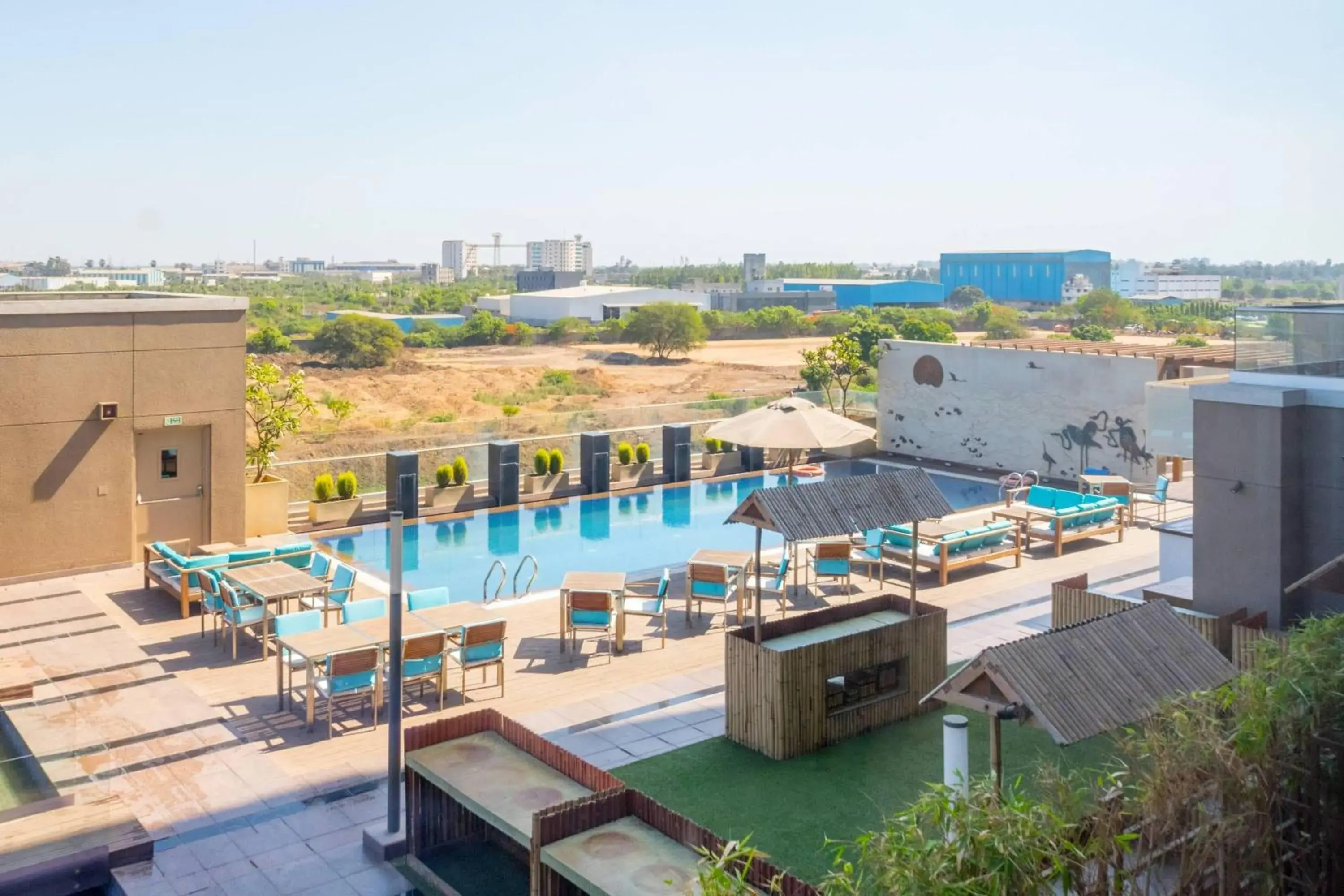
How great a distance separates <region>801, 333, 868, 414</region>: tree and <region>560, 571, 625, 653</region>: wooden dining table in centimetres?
1455

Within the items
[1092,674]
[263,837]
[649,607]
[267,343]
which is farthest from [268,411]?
[267,343]

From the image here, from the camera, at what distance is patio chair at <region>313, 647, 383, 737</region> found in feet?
31.1

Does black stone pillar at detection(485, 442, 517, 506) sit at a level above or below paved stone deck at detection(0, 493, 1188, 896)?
above

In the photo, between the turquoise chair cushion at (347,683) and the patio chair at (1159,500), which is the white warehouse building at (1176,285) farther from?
the turquoise chair cushion at (347,683)

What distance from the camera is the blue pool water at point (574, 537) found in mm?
16594

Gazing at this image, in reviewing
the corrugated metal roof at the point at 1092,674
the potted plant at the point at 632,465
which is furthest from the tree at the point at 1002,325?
the corrugated metal roof at the point at 1092,674

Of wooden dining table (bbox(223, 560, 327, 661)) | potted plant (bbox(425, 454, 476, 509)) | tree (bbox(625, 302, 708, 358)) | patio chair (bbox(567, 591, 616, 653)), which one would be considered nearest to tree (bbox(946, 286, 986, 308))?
tree (bbox(625, 302, 708, 358))

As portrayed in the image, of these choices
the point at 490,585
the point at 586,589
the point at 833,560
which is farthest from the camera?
the point at 490,585

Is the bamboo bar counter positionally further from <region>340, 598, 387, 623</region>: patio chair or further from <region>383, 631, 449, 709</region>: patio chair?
<region>340, 598, 387, 623</region>: patio chair

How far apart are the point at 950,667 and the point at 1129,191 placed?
120 metres

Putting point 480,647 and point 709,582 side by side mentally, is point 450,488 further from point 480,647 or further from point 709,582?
point 480,647

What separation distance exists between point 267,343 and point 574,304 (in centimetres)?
3432

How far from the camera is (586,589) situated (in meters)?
11.8

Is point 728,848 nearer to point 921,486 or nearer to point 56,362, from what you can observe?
point 921,486
